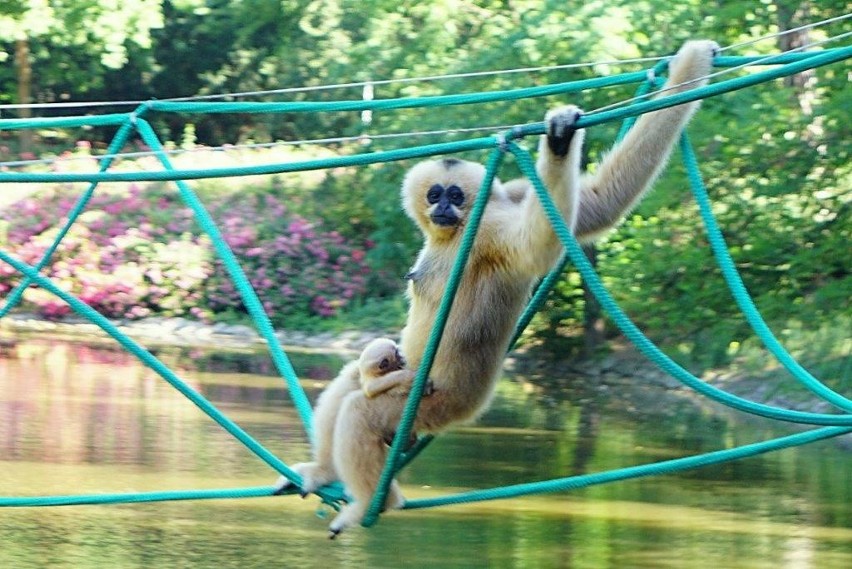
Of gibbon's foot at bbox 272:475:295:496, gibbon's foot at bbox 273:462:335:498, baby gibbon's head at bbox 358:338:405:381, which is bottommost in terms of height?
gibbon's foot at bbox 272:475:295:496

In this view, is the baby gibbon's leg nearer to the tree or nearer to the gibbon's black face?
the gibbon's black face

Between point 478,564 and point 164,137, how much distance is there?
23.1m

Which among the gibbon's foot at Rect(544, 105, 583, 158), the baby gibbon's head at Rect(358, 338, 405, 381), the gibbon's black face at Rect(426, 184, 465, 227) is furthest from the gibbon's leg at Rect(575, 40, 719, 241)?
the baby gibbon's head at Rect(358, 338, 405, 381)

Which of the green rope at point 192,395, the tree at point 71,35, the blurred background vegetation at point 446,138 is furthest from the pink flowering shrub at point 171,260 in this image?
the green rope at point 192,395

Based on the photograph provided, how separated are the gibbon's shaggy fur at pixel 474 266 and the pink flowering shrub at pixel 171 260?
63.6 ft

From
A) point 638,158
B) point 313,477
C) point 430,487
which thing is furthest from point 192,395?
point 430,487

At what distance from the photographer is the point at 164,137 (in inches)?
1235

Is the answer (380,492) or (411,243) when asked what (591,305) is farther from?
(380,492)

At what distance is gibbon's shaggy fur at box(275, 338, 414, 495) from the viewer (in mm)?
5145

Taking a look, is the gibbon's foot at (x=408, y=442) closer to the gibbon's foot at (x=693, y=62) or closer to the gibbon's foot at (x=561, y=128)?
the gibbon's foot at (x=561, y=128)

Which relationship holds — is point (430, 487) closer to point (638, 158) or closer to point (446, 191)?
point (446, 191)

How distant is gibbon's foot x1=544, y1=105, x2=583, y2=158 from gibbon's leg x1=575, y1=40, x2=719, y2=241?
56cm

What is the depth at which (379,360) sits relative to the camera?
5141 mm

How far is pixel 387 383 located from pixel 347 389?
1.04ft
